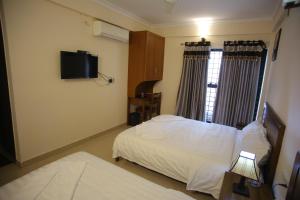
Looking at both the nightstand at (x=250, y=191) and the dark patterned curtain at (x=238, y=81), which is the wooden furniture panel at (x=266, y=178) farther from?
the dark patterned curtain at (x=238, y=81)

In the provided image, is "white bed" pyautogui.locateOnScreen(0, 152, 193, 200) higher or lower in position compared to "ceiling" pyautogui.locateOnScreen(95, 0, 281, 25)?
lower

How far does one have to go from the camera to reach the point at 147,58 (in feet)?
12.8

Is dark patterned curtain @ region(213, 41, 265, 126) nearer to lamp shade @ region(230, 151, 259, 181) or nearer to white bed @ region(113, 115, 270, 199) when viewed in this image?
white bed @ region(113, 115, 270, 199)

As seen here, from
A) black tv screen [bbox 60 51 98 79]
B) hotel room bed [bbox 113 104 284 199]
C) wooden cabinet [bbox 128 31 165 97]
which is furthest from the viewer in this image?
wooden cabinet [bbox 128 31 165 97]

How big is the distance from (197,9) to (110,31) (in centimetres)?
166

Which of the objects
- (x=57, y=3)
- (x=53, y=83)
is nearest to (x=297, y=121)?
(x=53, y=83)

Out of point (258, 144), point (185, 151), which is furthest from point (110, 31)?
point (258, 144)

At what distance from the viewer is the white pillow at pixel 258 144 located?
1721 mm

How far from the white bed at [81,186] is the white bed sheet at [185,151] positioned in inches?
26.6

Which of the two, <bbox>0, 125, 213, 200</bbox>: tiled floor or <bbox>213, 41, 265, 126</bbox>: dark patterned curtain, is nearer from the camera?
<bbox>0, 125, 213, 200</bbox>: tiled floor

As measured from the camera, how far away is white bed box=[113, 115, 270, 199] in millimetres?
1883

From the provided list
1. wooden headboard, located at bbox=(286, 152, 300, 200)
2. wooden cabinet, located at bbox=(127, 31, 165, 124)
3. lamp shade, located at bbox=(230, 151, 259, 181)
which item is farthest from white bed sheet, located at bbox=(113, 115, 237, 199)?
wooden cabinet, located at bbox=(127, 31, 165, 124)

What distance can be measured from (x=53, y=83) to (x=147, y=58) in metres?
2.02

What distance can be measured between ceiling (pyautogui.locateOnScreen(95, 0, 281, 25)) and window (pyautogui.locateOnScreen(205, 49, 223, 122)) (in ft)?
2.51
